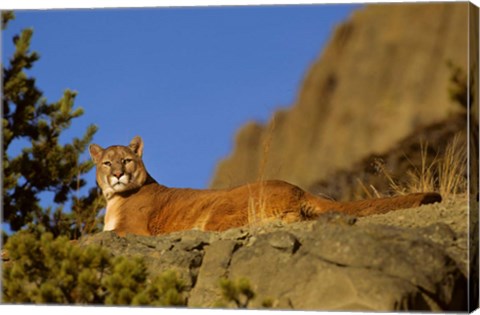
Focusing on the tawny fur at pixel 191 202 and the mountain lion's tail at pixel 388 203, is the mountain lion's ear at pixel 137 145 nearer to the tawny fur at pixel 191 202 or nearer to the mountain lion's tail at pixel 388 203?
the tawny fur at pixel 191 202

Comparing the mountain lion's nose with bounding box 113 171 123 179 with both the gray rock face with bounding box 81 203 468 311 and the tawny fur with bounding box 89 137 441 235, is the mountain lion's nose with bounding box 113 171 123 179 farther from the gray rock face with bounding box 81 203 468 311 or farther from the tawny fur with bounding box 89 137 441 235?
the gray rock face with bounding box 81 203 468 311

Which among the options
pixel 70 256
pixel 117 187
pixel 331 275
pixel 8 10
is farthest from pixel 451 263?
pixel 8 10

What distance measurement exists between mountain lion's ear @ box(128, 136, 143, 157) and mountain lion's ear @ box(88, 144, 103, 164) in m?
0.46

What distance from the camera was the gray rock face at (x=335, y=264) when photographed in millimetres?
10602

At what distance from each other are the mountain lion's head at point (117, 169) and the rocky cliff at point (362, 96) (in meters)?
0.87

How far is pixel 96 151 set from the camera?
543 inches

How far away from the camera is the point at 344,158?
2016 cm

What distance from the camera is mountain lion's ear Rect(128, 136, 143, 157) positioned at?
524 inches

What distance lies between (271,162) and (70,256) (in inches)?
188

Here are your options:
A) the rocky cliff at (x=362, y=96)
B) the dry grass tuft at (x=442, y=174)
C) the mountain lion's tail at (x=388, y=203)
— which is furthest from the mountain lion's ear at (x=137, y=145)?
the dry grass tuft at (x=442, y=174)

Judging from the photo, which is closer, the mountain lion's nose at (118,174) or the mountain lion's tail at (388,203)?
the mountain lion's tail at (388,203)

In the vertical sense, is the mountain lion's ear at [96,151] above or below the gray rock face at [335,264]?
above

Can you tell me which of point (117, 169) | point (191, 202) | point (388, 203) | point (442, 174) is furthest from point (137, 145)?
point (442, 174)

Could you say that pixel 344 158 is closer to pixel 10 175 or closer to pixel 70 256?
pixel 10 175
